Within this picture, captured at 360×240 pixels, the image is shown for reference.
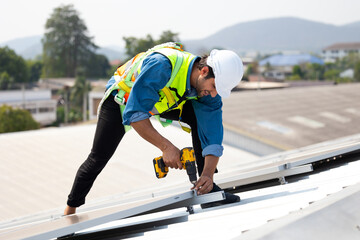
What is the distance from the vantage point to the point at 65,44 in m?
94.0

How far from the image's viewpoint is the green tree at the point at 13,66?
74812 mm

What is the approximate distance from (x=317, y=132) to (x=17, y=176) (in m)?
15.8

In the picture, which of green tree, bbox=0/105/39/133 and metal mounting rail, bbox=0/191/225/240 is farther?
green tree, bbox=0/105/39/133

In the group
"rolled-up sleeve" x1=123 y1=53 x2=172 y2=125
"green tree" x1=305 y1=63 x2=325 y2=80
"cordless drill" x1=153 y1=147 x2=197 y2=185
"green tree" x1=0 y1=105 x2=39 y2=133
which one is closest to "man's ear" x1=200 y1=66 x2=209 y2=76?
"rolled-up sleeve" x1=123 y1=53 x2=172 y2=125

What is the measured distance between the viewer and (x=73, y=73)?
90938 millimetres

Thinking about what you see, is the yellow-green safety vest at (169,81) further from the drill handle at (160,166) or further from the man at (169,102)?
the drill handle at (160,166)

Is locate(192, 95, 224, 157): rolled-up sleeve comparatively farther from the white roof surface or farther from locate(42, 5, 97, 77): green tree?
locate(42, 5, 97, 77): green tree

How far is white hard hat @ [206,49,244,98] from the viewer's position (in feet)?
8.48

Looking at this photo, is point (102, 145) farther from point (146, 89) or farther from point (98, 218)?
point (98, 218)

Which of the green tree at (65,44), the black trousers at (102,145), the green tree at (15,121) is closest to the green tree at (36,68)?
the green tree at (65,44)

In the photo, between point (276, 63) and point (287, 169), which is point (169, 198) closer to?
point (287, 169)

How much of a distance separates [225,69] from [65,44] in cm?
9493

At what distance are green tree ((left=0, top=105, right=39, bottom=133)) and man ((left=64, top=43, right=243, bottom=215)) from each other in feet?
120

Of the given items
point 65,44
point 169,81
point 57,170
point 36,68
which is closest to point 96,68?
point 65,44
